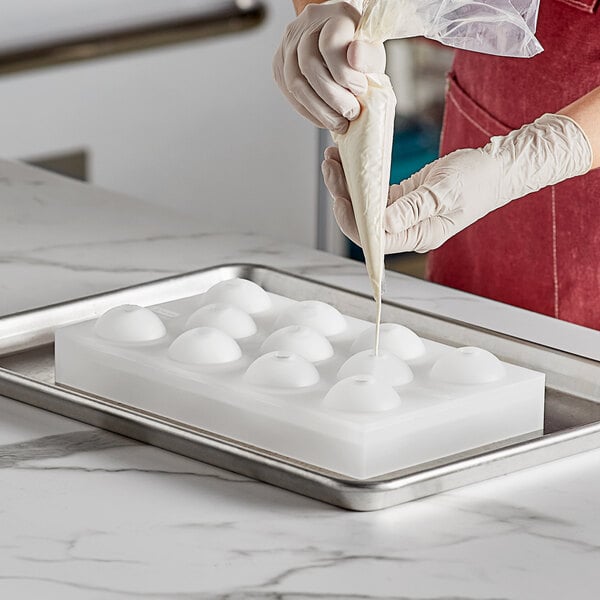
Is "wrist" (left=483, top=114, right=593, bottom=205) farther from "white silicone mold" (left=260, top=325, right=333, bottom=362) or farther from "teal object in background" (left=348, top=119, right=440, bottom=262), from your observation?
"teal object in background" (left=348, top=119, right=440, bottom=262)

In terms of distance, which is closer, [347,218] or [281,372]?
[281,372]

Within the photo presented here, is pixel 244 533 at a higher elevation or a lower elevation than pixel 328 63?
lower

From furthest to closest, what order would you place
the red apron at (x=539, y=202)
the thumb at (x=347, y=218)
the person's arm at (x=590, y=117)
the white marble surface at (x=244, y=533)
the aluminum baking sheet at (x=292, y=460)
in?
the red apron at (x=539, y=202)
the person's arm at (x=590, y=117)
the thumb at (x=347, y=218)
the aluminum baking sheet at (x=292, y=460)
the white marble surface at (x=244, y=533)

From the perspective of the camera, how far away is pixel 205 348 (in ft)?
3.25

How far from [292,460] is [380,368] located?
0.10 meters

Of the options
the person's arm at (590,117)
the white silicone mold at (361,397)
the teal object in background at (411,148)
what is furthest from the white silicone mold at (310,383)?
the teal object in background at (411,148)

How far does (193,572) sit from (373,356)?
0.84ft

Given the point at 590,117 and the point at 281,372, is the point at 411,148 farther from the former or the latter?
the point at 281,372

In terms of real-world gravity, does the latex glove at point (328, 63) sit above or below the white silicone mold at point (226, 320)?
above

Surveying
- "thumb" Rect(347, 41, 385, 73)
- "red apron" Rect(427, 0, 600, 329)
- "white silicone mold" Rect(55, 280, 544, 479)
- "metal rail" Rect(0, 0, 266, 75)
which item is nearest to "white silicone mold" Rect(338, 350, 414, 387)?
"white silicone mold" Rect(55, 280, 544, 479)

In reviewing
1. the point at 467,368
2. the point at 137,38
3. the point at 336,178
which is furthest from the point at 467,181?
the point at 137,38

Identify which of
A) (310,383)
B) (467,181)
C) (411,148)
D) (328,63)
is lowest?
(411,148)

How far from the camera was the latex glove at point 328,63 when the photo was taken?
998 mm

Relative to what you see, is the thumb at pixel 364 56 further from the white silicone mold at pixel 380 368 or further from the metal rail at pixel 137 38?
the metal rail at pixel 137 38
